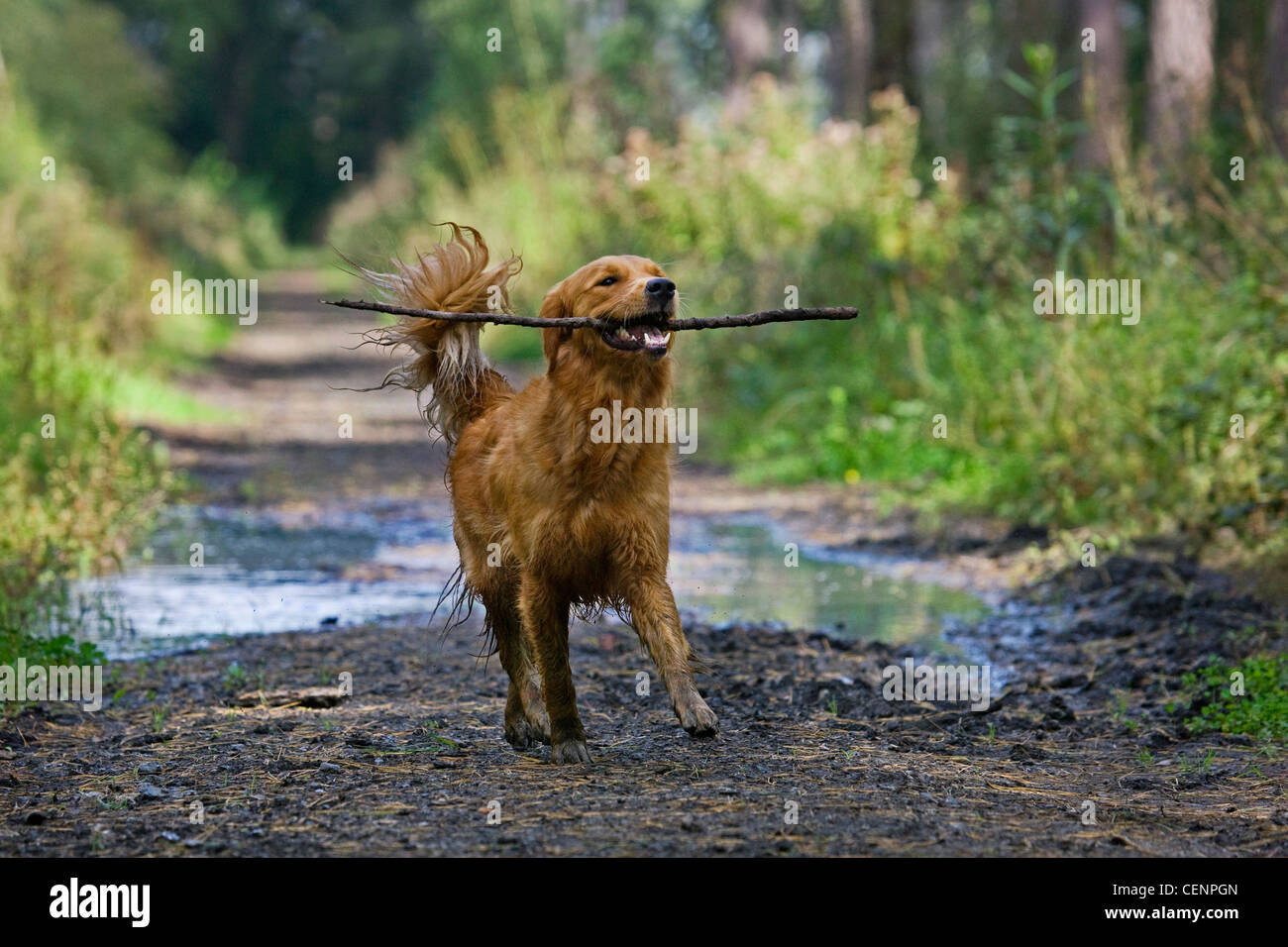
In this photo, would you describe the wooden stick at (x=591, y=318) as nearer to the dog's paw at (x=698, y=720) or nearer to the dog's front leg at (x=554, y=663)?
the dog's front leg at (x=554, y=663)

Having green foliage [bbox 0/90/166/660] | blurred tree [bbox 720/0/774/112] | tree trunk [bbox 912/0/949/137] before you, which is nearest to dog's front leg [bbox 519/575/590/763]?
green foliage [bbox 0/90/166/660]

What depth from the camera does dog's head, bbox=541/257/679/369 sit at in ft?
14.7

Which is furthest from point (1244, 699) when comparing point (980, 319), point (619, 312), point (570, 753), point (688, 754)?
point (980, 319)

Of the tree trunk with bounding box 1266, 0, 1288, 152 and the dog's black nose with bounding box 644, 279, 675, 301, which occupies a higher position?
the tree trunk with bounding box 1266, 0, 1288, 152

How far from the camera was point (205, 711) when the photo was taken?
544cm

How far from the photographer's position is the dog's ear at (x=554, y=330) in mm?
4766

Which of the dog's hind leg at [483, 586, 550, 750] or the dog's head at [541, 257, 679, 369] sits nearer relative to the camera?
the dog's head at [541, 257, 679, 369]

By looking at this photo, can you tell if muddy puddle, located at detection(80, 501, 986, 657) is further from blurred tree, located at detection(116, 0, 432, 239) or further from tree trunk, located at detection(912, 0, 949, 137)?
blurred tree, located at detection(116, 0, 432, 239)

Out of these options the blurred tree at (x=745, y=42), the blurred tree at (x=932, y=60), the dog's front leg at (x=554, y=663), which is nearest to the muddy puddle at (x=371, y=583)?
the dog's front leg at (x=554, y=663)

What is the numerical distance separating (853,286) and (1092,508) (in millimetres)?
4832

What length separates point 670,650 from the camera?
177 inches

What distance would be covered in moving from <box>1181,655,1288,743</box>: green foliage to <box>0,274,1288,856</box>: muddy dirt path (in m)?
0.11
